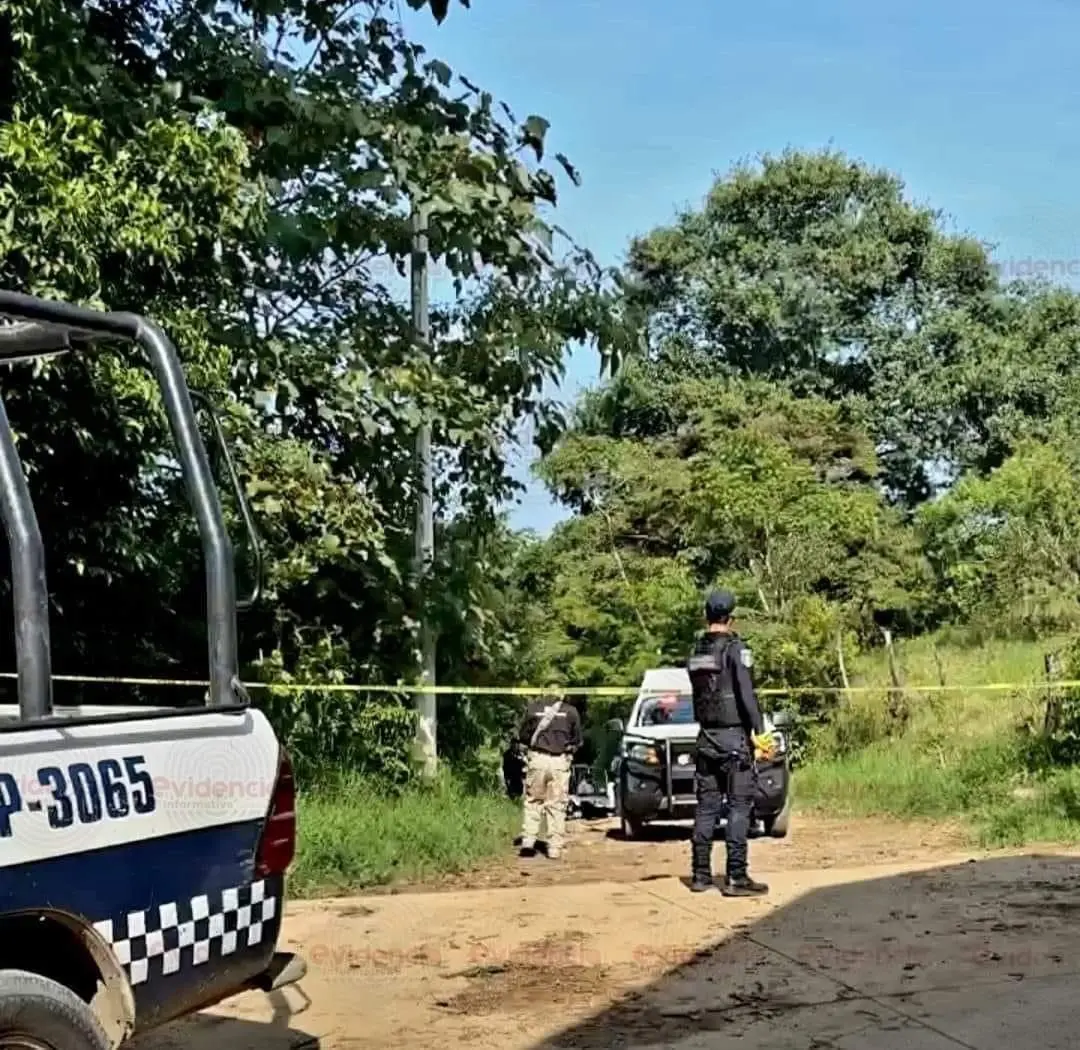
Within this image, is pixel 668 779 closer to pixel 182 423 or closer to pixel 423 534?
pixel 423 534

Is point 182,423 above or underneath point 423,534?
underneath

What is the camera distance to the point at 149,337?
4281 millimetres

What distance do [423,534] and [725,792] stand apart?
18.0 feet

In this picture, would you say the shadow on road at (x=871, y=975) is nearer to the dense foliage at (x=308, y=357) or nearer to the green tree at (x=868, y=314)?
the dense foliage at (x=308, y=357)

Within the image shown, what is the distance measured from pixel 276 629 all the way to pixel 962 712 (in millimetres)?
8355

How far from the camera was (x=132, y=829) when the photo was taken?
3.71 m

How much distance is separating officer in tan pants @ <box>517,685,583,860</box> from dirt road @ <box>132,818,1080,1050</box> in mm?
1878

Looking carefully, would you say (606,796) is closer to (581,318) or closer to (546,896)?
(581,318)

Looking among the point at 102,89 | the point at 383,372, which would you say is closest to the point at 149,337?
the point at 102,89

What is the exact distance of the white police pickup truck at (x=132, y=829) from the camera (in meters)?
→ 3.47

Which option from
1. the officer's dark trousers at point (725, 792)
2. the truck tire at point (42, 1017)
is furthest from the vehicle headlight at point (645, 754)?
the truck tire at point (42, 1017)

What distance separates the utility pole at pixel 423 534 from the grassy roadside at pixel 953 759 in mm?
4089

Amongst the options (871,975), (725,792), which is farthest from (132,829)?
(725,792)

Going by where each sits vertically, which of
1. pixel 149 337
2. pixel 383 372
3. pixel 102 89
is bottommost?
pixel 149 337
